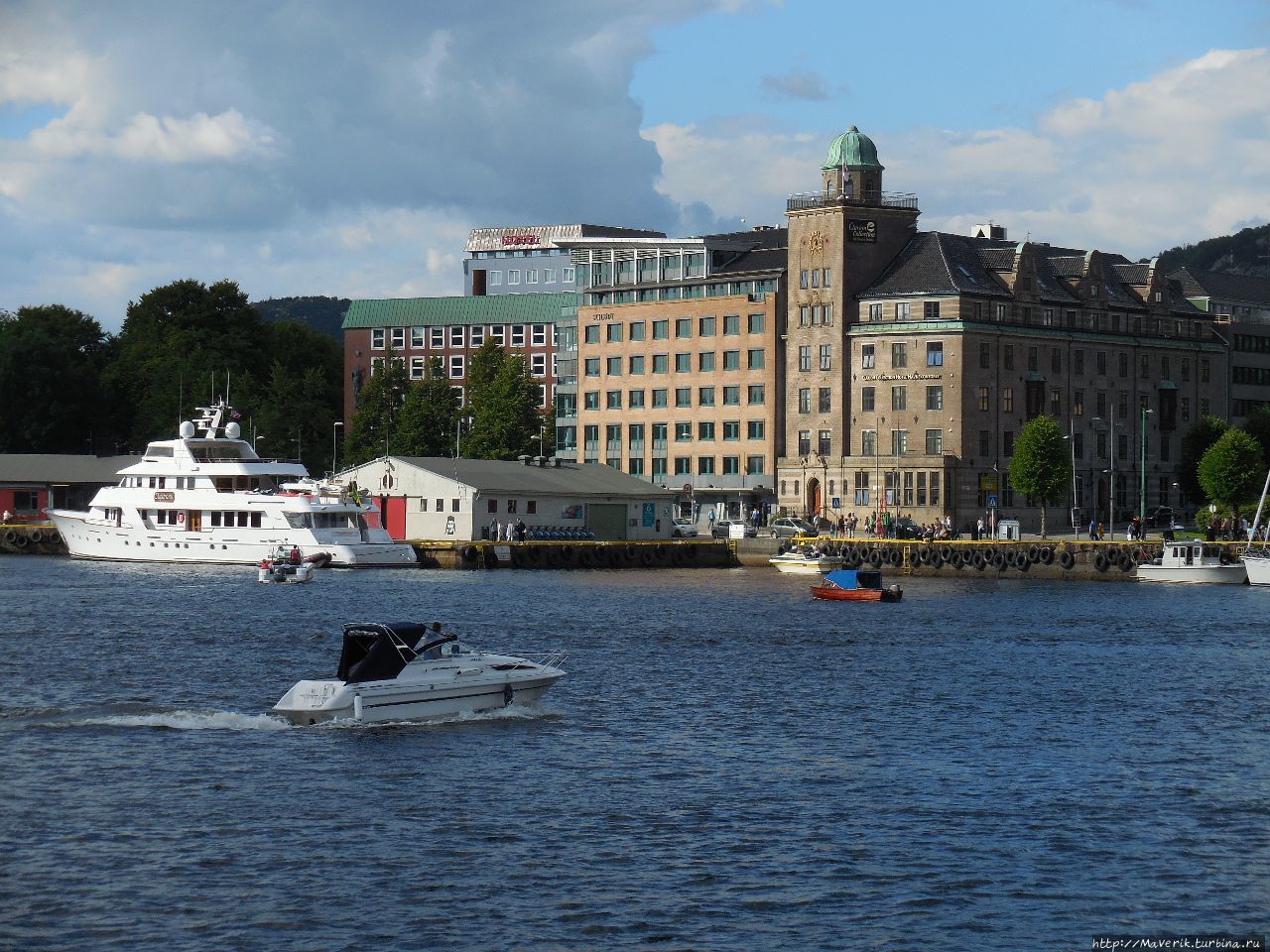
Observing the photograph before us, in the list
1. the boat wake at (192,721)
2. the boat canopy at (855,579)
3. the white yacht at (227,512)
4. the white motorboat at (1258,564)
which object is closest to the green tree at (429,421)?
the white yacht at (227,512)

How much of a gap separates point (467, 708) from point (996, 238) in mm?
139553

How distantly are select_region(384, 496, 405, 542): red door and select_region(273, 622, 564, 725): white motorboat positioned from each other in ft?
309

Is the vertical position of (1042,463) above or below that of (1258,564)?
above

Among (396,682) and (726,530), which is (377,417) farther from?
(396,682)

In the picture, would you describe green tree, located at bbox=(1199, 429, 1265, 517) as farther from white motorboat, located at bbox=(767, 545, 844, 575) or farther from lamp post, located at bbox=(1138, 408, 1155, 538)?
white motorboat, located at bbox=(767, 545, 844, 575)

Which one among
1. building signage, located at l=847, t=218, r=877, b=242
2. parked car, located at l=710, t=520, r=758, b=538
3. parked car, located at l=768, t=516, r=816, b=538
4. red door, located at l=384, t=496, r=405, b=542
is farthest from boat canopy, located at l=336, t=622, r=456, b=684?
building signage, located at l=847, t=218, r=877, b=242

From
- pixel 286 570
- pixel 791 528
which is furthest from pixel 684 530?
pixel 286 570

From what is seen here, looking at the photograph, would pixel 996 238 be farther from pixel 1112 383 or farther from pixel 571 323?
pixel 571 323

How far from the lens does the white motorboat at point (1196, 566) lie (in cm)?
12719

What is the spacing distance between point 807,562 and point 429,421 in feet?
207

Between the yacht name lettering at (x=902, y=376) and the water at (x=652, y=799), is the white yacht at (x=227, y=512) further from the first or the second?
the yacht name lettering at (x=902, y=376)

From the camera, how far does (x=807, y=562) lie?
134 meters

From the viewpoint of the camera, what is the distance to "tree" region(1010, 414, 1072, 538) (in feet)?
506

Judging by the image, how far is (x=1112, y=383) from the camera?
178250mm
